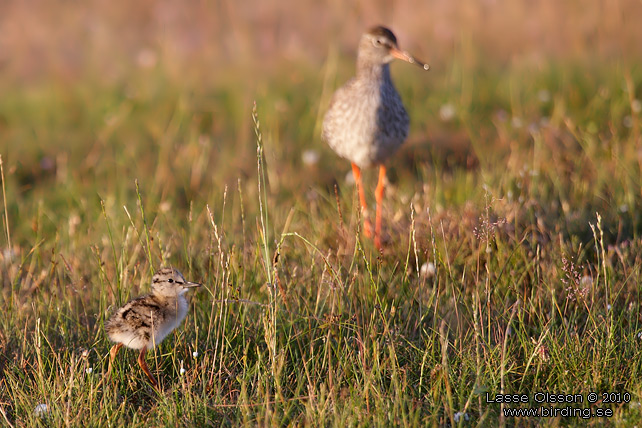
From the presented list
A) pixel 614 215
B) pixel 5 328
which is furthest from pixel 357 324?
pixel 614 215

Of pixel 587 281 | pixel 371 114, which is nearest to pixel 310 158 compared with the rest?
pixel 371 114

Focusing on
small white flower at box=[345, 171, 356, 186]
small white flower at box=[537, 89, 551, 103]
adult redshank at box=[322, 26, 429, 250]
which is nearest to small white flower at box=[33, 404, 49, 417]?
adult redshank at box=[322, 26, 429, 250]

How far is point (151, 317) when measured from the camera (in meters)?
3.49

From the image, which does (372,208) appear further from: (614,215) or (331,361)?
(331,361)

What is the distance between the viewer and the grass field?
343cm

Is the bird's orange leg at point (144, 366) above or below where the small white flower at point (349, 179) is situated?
below

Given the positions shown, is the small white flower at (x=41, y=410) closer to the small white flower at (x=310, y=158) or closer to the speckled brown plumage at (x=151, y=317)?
the speckled brown plumage at (x=151, y=317)

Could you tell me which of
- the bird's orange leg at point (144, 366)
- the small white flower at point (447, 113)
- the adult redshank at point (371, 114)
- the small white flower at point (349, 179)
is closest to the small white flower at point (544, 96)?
the small white flower at point (447, 113)

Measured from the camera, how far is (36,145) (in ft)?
25.1

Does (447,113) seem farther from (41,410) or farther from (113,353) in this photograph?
(41,410)

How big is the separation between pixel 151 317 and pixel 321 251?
1.24 m

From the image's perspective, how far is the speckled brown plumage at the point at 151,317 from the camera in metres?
3.54

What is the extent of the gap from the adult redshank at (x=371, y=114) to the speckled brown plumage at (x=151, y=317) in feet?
5.91

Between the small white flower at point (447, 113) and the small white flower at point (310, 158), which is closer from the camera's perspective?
the small white flower at point (310, 158)
